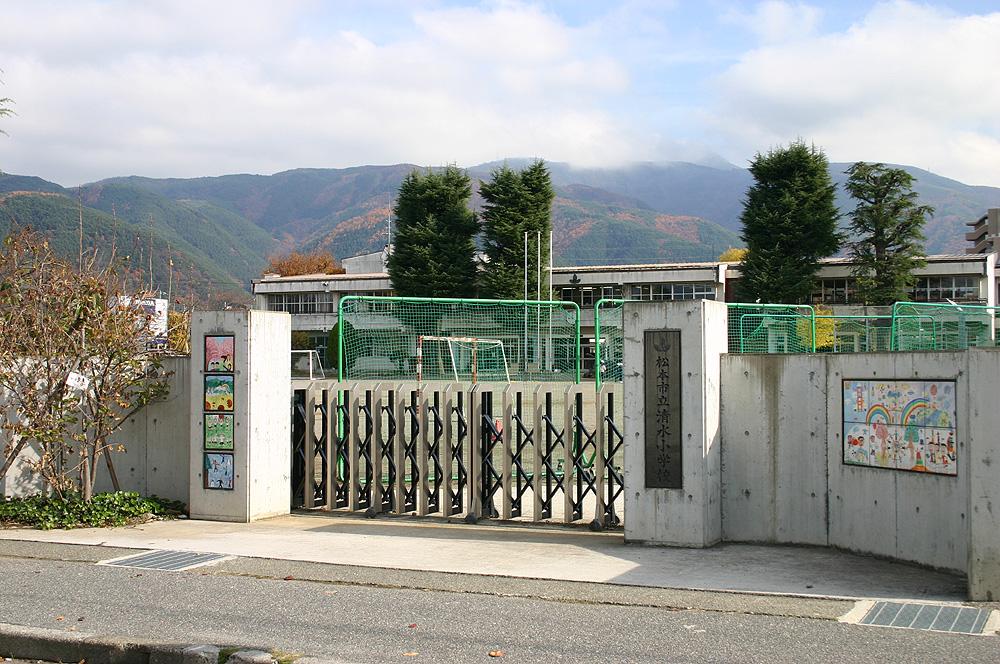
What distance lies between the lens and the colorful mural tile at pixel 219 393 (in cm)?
1330

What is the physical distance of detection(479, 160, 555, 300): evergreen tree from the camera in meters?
60.2

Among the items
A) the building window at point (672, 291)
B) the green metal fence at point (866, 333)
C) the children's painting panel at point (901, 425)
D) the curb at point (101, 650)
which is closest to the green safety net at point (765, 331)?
the green metal fence at point (866, 333)

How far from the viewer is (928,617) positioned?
24.7 feet

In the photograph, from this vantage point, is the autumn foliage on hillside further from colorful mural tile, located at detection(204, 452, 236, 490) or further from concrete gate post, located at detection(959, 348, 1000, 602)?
concrete gate post, located at detection(959, 348, 1000, 602)

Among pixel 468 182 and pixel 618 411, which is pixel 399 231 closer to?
pixel 468 182

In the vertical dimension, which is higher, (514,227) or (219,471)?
(514,227)

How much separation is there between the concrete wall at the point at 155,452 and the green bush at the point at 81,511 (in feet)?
1.70

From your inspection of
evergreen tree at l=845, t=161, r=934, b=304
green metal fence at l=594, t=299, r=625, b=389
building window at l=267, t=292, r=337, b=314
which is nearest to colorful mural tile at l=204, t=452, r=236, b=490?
green metal fence at l=594, t=299, r=625, b=389

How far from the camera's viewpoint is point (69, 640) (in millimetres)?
7230

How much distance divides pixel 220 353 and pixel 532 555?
17.3ft

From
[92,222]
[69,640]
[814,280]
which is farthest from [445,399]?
[92,222]

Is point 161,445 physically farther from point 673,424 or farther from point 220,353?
point 673,424

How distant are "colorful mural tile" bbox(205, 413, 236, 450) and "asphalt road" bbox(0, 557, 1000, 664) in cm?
389

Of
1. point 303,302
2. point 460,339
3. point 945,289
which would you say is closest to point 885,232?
point 945,289
